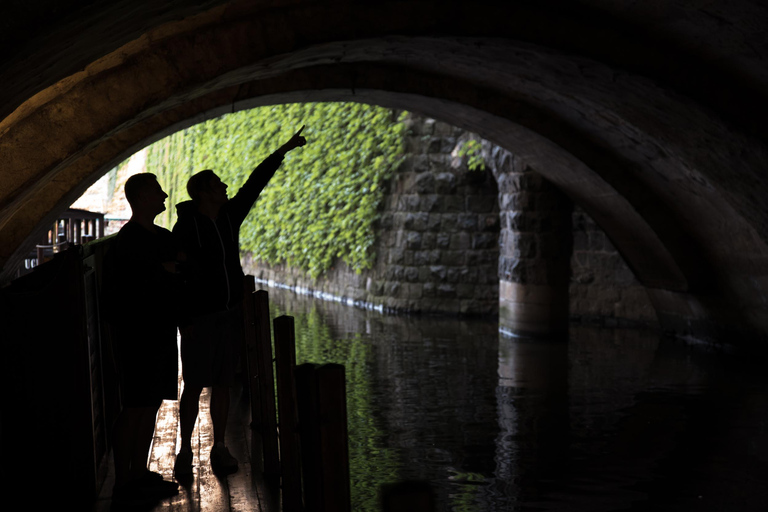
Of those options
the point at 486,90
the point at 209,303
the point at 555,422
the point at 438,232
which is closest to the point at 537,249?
the point at 486,90

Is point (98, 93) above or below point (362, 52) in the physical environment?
below

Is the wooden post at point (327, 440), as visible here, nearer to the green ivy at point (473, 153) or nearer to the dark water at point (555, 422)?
the dark water at point (555, 422)

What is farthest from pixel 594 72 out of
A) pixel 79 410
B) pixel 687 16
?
pixel 79 410

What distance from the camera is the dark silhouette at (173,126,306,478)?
3.88 meters

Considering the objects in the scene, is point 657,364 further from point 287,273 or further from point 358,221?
point 287,273

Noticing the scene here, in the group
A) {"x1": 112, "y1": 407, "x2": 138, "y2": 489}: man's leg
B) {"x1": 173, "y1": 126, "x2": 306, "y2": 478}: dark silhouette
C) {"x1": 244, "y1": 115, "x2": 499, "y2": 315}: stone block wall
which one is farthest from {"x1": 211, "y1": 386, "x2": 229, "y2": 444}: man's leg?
{"x1": 244, "y1": 115, "x2": 499, "y2": 315}: stone block wall

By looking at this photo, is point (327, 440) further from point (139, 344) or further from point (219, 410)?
point (219, 410)

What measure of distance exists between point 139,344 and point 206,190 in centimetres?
83

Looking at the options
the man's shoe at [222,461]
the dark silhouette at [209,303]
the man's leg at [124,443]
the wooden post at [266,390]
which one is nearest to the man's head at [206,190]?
the dark silhouette at [209,303]

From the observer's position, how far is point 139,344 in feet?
11.6

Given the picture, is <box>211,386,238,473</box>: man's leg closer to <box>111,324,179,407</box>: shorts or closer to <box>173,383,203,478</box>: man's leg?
<box>173,383,203,478</box>: man's leg

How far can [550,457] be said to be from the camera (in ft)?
17.2

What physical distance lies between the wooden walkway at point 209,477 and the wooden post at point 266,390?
0.11 meters

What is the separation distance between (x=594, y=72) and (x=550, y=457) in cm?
279
